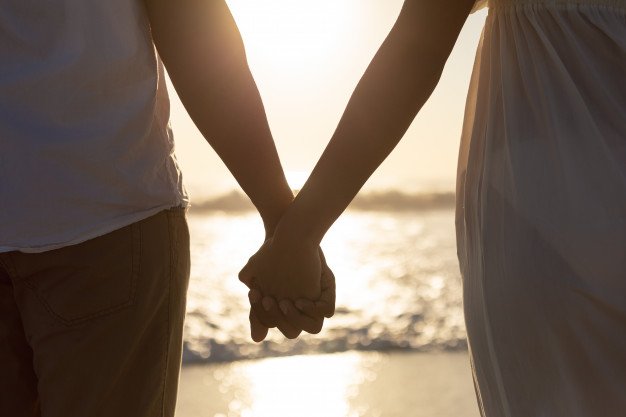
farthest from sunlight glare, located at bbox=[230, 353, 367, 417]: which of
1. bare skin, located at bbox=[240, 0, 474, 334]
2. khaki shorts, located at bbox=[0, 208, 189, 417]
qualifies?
khaki shorts, located at bbox=[0, 208, 189, 417]

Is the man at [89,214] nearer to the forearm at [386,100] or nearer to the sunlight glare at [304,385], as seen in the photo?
the forearm at [386,100]

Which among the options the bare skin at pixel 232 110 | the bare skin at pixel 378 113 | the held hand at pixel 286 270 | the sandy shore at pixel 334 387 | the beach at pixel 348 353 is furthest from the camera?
the beach at pixel 348 353

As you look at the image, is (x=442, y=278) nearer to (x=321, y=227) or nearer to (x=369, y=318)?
(x=369, y=318)

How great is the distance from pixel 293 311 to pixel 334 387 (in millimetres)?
4578

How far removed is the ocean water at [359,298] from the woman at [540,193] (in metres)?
6.31

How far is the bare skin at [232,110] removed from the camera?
1.97 m

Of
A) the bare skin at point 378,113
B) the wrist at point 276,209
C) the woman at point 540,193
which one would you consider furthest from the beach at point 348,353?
the woman at point 540,193

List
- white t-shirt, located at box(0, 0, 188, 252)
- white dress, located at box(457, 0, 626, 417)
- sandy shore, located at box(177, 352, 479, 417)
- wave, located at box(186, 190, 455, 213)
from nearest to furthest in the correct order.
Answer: white dress, located at box(457, 0, 626, 417) < white t-shirt, located at box(0, 0, 188, 252) < sandy shore, located at box(177, 352, 479, 417) < wave, located at box(186, 190, 455, 213)

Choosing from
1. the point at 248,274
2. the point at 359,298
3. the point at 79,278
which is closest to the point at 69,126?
the point at 79,278

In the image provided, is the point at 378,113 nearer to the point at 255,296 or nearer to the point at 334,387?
the point at 255,296

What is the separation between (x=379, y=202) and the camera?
32.8 m

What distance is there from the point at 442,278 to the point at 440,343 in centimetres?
528

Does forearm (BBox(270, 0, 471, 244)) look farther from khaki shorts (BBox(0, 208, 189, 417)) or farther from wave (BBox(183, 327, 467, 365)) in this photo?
wave (BBox(183, 327, 467, 365))

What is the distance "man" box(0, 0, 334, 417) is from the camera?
1.67 metres
